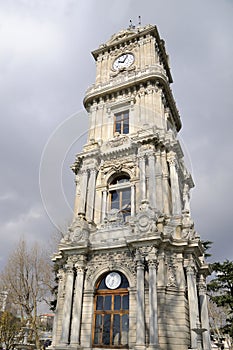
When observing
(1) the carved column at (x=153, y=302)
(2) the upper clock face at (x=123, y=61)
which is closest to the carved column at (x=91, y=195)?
(1) the carved column at (x=153, y=302)

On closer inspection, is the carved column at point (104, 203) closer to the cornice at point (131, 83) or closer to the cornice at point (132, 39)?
the cornice at point (131, 83)

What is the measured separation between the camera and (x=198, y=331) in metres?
13.1

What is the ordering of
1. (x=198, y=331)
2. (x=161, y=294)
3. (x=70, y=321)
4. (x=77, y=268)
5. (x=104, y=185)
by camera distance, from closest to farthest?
(x=198, y=331) < (x=161, y=294) < (x=70, y=321) < (x=77, y=268) < (x=104, y=185)

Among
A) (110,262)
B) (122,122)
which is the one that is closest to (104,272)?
(110,262)

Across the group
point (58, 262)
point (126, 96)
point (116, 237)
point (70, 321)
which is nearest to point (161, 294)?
point (116, 237)

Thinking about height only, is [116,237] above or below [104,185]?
below

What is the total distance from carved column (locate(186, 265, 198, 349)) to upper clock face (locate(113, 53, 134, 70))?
19.1 meters

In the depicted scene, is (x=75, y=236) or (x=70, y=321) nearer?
(x=70, y=321)

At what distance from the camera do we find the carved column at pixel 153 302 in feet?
44.4

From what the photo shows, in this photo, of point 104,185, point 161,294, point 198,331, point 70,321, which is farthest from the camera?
point 104,185

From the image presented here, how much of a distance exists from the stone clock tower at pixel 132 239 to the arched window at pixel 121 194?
73 mm

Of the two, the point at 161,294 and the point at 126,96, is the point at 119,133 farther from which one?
the point at 161,294

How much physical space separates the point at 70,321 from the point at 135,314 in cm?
367

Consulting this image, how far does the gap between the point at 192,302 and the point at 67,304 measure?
21.8 ft
